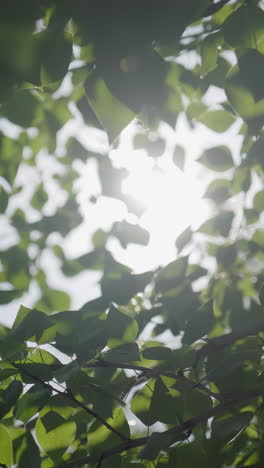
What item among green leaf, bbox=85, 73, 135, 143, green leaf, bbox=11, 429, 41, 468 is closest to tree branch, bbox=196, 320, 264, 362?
green leaf, bbox=11, 429, 41, 468

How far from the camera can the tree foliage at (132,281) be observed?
2.45 feet

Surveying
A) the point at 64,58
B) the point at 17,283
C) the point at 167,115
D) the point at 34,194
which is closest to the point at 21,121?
the point at 64,58

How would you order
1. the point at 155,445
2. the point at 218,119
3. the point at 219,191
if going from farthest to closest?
the point at 219,191 < the point at 218,119 < the point at 155,445

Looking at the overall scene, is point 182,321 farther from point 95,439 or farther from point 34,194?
point 34,194

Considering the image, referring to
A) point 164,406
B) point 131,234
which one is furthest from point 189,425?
point 131,234

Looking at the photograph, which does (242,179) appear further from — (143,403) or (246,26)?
(143,403)

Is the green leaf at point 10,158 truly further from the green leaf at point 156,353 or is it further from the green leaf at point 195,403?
the green leaf at point 195,403

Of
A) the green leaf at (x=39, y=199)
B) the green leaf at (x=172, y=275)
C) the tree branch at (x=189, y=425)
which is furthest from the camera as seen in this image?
the green leaf at (x=39, y=199)

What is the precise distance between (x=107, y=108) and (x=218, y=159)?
0.80 meters

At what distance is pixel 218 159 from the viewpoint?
1.48 m

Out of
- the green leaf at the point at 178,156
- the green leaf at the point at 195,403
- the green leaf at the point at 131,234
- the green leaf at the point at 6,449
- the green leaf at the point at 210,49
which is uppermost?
the green leaf at the point at 210,49

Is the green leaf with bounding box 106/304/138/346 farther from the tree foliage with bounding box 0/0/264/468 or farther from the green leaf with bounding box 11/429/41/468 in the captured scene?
the green leaf with bounding box 11/429/41/468

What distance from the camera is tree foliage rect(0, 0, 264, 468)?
0.75 m

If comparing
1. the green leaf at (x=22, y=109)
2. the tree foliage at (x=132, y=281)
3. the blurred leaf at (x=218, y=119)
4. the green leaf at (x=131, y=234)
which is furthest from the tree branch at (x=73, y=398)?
the blurred leaf at (x=218, y=119)
